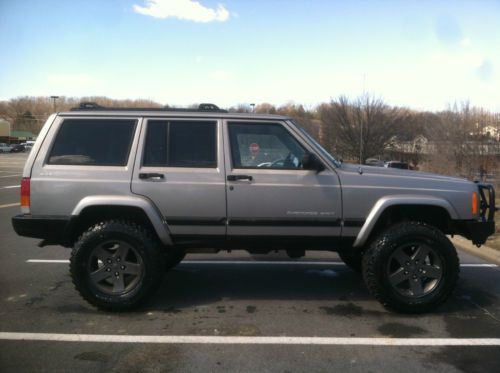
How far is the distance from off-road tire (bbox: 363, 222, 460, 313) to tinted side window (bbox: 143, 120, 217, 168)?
1922mm

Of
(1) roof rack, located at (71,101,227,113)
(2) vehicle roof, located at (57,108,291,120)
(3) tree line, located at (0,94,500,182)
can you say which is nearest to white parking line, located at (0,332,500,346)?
(2) vehicle roof, located at (57,108,291,120)

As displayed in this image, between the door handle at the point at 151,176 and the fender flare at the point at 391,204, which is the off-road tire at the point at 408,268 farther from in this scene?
the door handle at the point at 151,176

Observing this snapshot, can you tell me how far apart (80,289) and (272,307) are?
6.50ft

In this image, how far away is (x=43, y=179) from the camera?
14.4ft

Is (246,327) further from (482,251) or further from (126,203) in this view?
(482,251)

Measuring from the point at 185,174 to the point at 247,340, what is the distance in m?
1.71

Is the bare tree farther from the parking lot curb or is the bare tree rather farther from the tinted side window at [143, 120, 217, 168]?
the tinted side window at [143, 120, 217, 168]

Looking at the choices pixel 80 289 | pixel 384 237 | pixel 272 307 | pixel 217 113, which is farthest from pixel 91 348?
pixel 384 237

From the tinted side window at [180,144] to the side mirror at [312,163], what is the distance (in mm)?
917

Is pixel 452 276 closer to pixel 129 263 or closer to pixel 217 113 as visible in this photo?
pixel 217 113

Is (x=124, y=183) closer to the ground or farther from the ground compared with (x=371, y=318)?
farther from the ground

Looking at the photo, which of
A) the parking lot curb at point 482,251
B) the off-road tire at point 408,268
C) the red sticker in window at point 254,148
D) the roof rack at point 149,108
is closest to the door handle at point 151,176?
the roof rack at point 149,108

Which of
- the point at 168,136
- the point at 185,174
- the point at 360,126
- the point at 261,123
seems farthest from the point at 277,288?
the point at 360,126

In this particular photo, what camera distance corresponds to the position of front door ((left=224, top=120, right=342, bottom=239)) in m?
4.39
